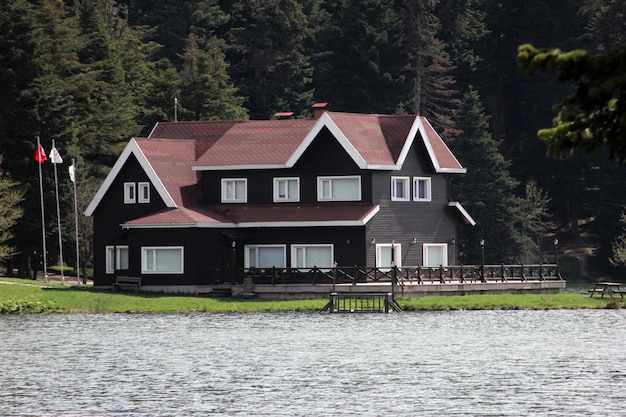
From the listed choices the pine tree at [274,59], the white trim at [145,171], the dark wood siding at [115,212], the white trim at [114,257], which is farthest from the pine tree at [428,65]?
the white trim at [114,257]

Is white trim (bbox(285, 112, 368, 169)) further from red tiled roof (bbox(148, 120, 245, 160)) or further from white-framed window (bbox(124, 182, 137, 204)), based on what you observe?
white-framed window (bbox(124, 182, 137, 204))

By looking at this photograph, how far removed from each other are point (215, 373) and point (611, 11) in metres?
75.9

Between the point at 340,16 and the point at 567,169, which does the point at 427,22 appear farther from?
the point at 567,169

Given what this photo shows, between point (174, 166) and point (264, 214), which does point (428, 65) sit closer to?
point (174, 166)

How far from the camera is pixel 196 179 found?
2852 inches

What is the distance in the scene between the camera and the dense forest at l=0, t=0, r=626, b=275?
273 feet

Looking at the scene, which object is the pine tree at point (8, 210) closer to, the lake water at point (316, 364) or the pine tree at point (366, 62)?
the lake water at point (316, 364)

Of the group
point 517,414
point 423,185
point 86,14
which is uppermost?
point 86,14

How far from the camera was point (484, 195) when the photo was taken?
328 feet

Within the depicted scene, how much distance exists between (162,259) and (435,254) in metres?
14.4

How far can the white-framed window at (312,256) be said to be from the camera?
→ 68312mm

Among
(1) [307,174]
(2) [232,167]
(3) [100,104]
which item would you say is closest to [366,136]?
(1) [307,174]

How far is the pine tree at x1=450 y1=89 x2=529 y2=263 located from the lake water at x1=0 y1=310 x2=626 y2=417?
36917mm

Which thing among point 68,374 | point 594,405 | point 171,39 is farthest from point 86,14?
point 594,405
